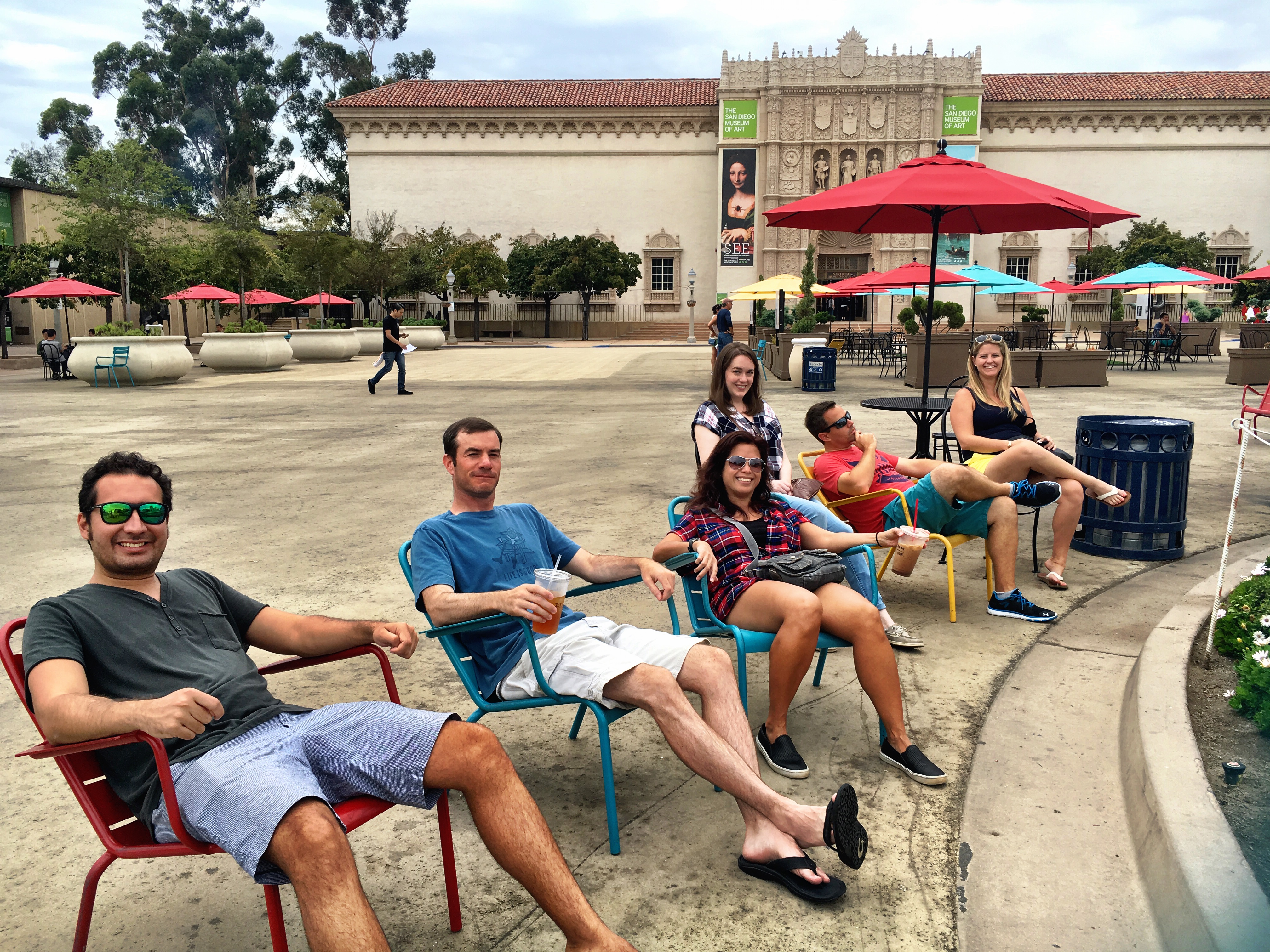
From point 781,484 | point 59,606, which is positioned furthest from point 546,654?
point 781,484

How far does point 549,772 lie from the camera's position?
3359 mm

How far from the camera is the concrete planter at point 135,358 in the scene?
19922 millimetres

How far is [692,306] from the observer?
4372 centimetres

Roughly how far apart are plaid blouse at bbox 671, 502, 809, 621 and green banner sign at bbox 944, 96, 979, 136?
51.5 m

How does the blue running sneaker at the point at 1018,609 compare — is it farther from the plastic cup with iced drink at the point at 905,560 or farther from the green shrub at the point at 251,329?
the green shrub at the point at 251,329

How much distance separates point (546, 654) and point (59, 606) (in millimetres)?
1315

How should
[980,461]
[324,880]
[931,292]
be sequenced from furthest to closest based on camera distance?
[931,292] → [980,461] → [324,880]

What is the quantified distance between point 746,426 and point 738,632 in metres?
1.77

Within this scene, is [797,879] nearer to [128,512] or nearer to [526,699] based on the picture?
[526,699]

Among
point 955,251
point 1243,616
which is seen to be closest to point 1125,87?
point 955,251

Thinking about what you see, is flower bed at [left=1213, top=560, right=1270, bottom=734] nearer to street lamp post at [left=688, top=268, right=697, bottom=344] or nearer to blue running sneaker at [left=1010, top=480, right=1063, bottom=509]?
blue running sneaker at [left=1010, top=480, right=1063, bottom=509]

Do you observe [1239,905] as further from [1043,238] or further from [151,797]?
[1043,238]

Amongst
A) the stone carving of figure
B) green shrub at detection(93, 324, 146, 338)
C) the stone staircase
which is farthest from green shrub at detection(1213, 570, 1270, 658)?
the stone carving of figure

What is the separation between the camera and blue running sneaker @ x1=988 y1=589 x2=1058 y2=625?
192 inches
